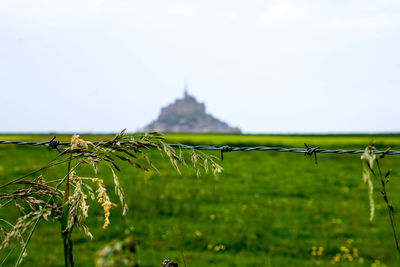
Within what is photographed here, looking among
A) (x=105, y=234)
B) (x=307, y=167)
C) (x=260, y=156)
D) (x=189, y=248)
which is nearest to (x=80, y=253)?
(x=105, y=234)

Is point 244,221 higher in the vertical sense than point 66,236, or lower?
lower

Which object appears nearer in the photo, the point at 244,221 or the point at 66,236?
the point at 66,236

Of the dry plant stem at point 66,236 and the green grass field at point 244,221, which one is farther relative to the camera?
the green grass field at point 244,221

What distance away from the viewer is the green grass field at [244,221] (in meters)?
7.15

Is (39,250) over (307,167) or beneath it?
beneath

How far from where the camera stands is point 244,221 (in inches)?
359

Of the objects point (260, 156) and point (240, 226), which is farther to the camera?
point (260, 156)

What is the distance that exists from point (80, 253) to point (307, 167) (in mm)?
11124

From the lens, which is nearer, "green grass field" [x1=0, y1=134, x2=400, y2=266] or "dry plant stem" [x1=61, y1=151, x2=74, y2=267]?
"dry plant stem" [x1=61, y1=151, x2=74, y2=267]

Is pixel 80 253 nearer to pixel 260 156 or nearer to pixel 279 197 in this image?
pixel 279 197

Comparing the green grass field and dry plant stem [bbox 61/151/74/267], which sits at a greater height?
dry plant stem [bbox 61/151/74/267]

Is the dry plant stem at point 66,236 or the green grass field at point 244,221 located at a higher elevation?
the dry plant stem at point 66,236

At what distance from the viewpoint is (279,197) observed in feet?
37.5

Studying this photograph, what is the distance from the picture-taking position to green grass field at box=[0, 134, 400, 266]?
7148mm
